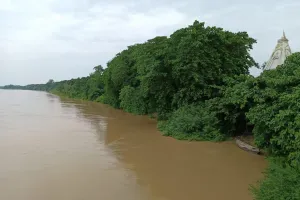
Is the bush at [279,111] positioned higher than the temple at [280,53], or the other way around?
the temple at [280,53]

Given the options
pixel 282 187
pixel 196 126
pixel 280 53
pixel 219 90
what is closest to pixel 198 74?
pixel 219 90

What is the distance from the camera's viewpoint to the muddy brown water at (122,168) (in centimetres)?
670

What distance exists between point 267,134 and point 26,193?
7.34 metres

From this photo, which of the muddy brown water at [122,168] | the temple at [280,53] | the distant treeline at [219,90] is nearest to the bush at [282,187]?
the muddy brown water at [122,168]

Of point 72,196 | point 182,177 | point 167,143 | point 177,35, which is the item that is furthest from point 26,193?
point 177,35

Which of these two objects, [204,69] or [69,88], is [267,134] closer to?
[204,69]

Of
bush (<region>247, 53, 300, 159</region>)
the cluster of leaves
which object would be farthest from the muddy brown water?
the cluster of leaves

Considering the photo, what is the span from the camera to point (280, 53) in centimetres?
1501

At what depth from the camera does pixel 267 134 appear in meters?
9.18

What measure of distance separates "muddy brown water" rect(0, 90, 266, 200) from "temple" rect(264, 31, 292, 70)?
582 centimetres

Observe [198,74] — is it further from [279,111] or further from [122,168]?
[122,168]

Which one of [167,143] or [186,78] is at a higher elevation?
[186,78]

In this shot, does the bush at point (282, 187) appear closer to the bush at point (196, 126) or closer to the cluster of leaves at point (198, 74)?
the cluster of leaves at point (198, 74)

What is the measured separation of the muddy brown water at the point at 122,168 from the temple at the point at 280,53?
5819 millimetres
